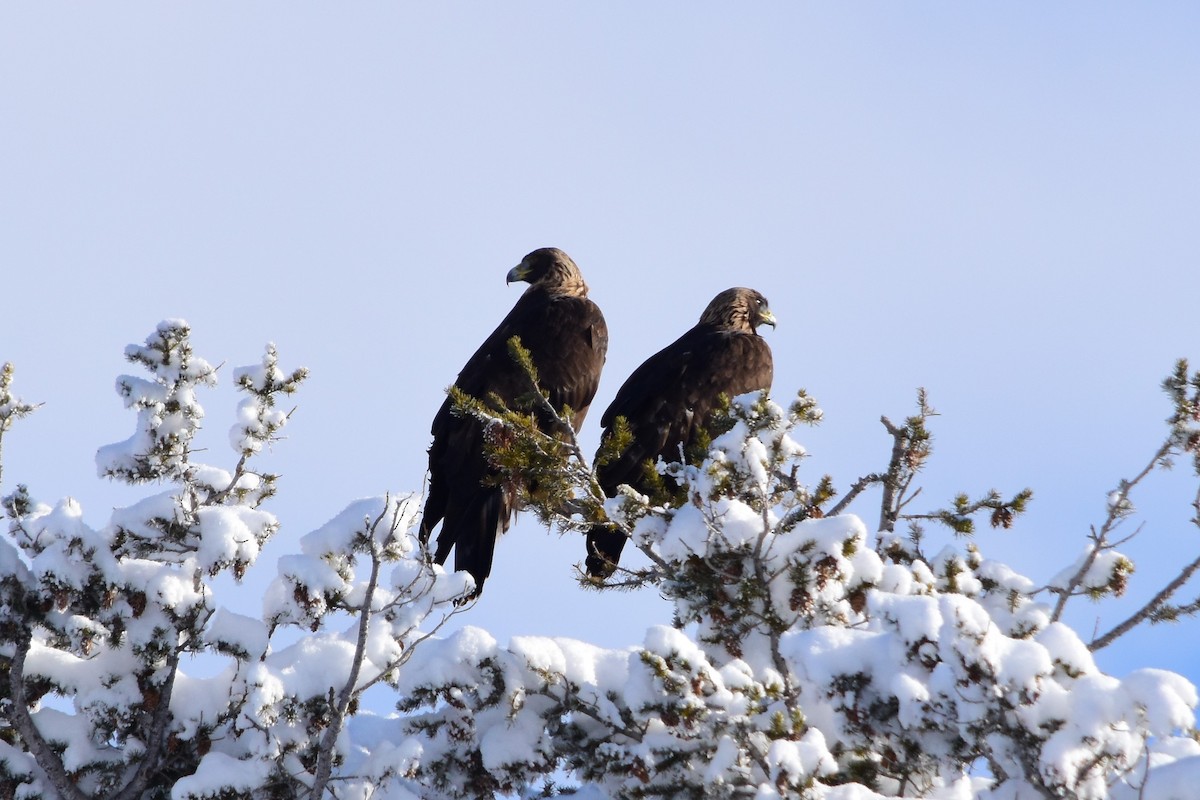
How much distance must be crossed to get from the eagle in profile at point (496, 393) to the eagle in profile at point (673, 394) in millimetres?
398

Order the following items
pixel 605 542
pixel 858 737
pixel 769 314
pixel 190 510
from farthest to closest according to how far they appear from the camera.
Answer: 1. pixel 769 314
2. pixel 605 542
3. pixel 190 510
4. pixel 858 737

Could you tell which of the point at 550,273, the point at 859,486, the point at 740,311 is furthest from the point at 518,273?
the point at 859,486

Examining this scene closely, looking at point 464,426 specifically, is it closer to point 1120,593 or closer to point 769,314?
point 769,314

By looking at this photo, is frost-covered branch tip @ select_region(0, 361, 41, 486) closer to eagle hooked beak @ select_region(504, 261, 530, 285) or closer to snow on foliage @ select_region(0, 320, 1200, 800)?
snow on foliage @ select_region(0, 320, 1200, 800)

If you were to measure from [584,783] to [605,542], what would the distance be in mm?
3328

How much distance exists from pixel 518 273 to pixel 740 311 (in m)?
1.85

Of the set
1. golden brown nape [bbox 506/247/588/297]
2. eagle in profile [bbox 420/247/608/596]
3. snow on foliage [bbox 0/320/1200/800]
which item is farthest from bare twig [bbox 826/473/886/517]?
golden brown nape [bbox 506/247/588/297]

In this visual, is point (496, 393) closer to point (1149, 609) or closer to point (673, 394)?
point (673, 394)

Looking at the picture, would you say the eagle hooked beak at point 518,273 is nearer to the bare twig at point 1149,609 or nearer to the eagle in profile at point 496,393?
the eagle in profile at point 496,393

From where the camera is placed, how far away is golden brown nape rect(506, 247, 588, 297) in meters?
10.2

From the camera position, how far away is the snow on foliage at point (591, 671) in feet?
12.0

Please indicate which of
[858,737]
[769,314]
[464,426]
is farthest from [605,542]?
[858,737]

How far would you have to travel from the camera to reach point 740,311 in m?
10.3

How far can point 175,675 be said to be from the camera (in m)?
5.45
